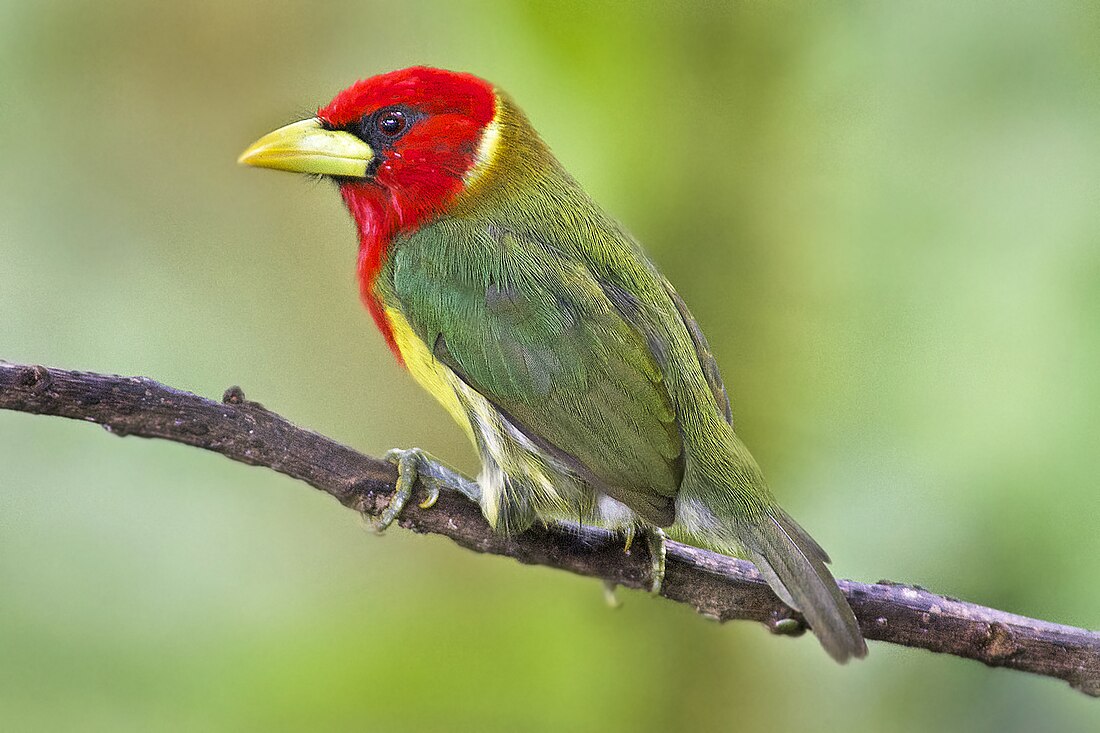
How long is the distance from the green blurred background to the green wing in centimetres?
40

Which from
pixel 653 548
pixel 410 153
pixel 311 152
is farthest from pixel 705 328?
pixel 311 152

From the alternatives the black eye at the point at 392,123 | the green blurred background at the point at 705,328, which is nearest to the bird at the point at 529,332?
the black eye at the point at 392,123

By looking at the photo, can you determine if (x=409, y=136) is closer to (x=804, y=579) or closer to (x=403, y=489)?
(x=403, y=489)

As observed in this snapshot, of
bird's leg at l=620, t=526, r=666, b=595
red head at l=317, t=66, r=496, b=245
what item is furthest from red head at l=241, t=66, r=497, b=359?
bird's leg at l=620, t=526, r=666, b=595

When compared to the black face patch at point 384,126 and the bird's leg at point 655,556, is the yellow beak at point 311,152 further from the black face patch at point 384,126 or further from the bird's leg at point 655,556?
the bird's leg at point 655,556

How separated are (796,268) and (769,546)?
651mm

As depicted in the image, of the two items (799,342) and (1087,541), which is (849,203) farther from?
(1087,541)

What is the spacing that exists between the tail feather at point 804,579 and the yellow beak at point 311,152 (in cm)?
70

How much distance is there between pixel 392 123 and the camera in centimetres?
163

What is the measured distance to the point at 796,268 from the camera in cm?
199

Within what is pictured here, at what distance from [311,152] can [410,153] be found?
0.14m

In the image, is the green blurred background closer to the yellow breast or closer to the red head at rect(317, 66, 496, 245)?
the red head at rect(317, 66, 496, 245)

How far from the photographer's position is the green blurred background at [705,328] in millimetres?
1782

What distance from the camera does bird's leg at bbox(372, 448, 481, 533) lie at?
1.50 metres
